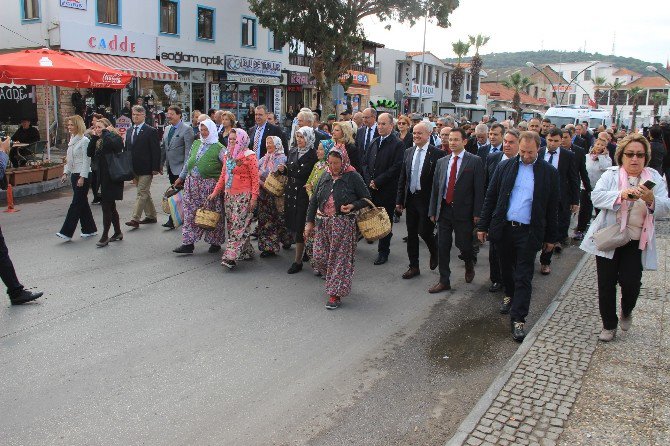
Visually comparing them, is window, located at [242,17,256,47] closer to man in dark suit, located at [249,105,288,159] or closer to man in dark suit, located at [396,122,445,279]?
man in dark suit, located at [249,105,288,159]

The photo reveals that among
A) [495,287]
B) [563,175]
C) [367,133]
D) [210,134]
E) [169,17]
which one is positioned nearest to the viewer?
[495,287]

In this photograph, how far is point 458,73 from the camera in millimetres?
61156

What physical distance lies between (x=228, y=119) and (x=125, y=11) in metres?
17.8

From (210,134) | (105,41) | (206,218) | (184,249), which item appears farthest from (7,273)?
(105,41)

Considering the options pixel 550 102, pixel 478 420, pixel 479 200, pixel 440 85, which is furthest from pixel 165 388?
pixel 550 102

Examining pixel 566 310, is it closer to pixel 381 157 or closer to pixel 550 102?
pixel 381 157

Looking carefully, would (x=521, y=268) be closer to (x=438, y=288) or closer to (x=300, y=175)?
(x=438, y=288)

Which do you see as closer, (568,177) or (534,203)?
(534,203)

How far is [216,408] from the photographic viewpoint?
164 inches

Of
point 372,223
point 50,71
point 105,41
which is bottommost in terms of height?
point 372,223

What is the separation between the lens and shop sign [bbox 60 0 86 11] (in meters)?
21.2

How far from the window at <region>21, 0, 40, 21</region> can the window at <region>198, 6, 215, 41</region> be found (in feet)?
24.7

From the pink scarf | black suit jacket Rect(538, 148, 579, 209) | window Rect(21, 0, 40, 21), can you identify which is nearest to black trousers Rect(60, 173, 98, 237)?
black suit jacket Rect(538, 148, 579, 209)

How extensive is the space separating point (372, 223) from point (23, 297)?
3.74 meters
